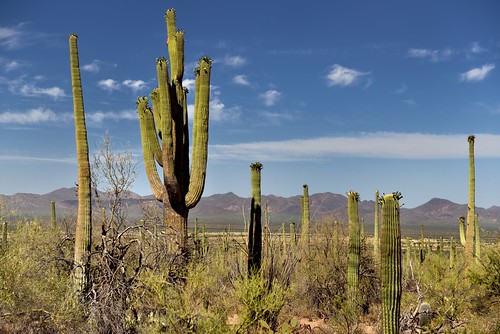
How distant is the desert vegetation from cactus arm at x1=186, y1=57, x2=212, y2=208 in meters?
0.03

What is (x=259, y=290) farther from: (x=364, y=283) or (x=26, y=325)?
(x=364, y=283)

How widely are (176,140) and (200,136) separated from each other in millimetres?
609

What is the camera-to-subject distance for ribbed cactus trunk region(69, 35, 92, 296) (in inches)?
364

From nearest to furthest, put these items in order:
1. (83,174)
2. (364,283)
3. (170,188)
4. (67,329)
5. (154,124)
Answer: (67,329) < (83,174) < (170,188) < (154,124) < (364,283)

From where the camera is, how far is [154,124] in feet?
39.2

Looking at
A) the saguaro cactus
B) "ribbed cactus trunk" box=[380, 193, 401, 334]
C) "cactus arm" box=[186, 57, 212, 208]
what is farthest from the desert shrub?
"ribbed cactus trunk" box=[380, 193, 401, 334]

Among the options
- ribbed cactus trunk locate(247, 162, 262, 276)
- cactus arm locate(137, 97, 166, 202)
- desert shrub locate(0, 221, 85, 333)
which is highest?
cactus arm locate(137, 97, 166, 202)

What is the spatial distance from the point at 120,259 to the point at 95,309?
40.8 inches

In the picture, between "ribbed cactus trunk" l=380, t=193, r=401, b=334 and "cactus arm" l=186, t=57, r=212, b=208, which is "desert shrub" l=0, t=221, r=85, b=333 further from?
"ribbed cactus trunk" l=380, t=193, r=401, b=334

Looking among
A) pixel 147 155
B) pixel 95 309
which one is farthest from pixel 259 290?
pixel 147 155

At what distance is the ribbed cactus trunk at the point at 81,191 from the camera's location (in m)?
9.24

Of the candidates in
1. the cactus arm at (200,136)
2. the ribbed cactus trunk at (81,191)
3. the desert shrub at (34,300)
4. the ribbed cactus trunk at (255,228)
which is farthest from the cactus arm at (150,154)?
the desert shrub at (34,300)

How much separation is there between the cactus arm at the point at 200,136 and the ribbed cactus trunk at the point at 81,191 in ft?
8.28

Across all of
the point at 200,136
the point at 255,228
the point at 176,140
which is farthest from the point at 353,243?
the point at 176,140
